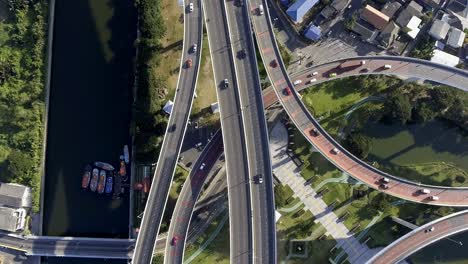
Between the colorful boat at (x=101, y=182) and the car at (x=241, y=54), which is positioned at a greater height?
the car at (x=241, y=54)

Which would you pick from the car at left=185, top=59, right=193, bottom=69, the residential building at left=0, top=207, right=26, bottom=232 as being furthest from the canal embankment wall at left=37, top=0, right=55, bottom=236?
the car at left=185, top=59, right=193, bottom=69

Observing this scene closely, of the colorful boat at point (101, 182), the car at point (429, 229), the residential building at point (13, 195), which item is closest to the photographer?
the car at point (429, 229)

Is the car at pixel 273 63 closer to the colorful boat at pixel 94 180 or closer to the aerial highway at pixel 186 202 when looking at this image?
the aerial highway at pixel 186 202

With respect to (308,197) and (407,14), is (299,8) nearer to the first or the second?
(407,14)

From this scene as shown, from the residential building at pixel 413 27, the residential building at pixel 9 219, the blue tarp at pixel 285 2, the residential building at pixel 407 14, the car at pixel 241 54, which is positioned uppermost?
the blue tarp at pixel 285 2

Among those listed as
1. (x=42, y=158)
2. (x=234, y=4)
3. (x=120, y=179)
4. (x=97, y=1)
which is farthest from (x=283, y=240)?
(x=97, y=1)

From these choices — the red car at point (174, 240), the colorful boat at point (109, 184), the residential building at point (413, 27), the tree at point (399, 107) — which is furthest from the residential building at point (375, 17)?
the colorful boat at point (109, 184)

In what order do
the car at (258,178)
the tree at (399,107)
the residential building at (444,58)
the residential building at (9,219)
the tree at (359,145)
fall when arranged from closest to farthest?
the car at (258,178) → the tree at (399,107) → the tree at (359,145) → the residential building at (9,219) → the residential building at (444,58)
